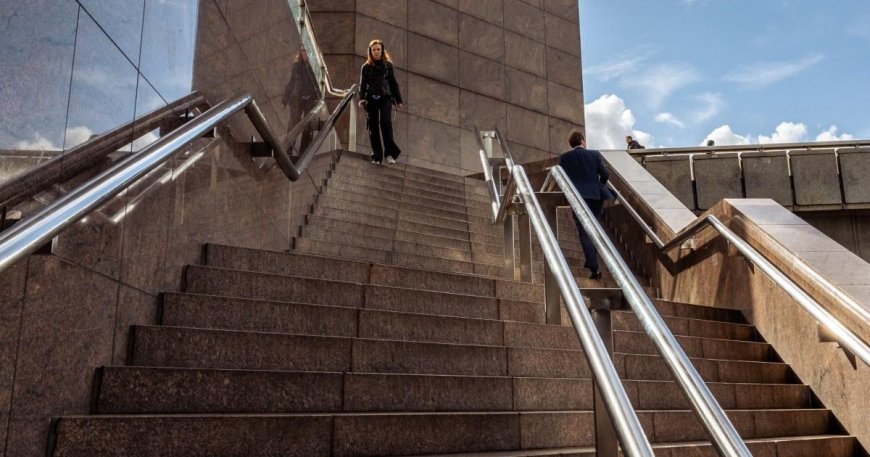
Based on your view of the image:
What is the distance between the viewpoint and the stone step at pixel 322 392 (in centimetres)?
263

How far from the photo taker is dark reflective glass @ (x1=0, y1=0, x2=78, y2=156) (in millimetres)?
2029

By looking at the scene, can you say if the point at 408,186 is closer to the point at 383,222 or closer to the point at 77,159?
the point at 383,222

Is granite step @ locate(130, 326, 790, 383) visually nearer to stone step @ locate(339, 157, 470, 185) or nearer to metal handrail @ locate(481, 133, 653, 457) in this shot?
metal handrail @ locate(481, 133, 653, 457)

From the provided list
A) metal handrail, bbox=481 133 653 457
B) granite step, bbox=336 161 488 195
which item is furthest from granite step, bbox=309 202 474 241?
metal handrail, bbox=481 133 653 457

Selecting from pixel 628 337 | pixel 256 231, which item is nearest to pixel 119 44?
pixel 256 231

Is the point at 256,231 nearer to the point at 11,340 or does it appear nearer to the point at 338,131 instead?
the point at 11,340

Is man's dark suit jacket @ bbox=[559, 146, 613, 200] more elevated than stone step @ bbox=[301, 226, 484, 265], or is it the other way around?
A: man's dark suit jacket @ bbox=[559, 146, 613, 200]

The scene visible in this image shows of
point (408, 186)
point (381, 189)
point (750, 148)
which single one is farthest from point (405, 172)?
point (750, 148)

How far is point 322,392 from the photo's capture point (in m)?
2.95

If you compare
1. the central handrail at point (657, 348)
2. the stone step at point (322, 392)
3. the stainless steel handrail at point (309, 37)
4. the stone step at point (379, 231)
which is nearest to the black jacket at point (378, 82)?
the stainless steel handrail at point (309, 37)

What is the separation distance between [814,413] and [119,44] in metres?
4.10

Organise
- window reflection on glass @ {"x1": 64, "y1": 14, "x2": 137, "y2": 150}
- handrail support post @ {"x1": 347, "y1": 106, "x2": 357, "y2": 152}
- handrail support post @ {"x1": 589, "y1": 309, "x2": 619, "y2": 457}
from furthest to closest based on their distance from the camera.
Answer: handrail support post @ {"x1": 347, "y1": 106, "x2": 357, "y2": 152} < window reflection on glass @ {"x1": 64, "y1": 14, "x2": 137, "y2": 150} < handrail support post @ {"x1": 589, "y1": 309, "x2": 619, "y2": 457}

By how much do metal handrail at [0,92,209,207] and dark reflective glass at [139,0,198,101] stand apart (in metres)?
0.12

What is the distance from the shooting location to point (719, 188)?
984cm
